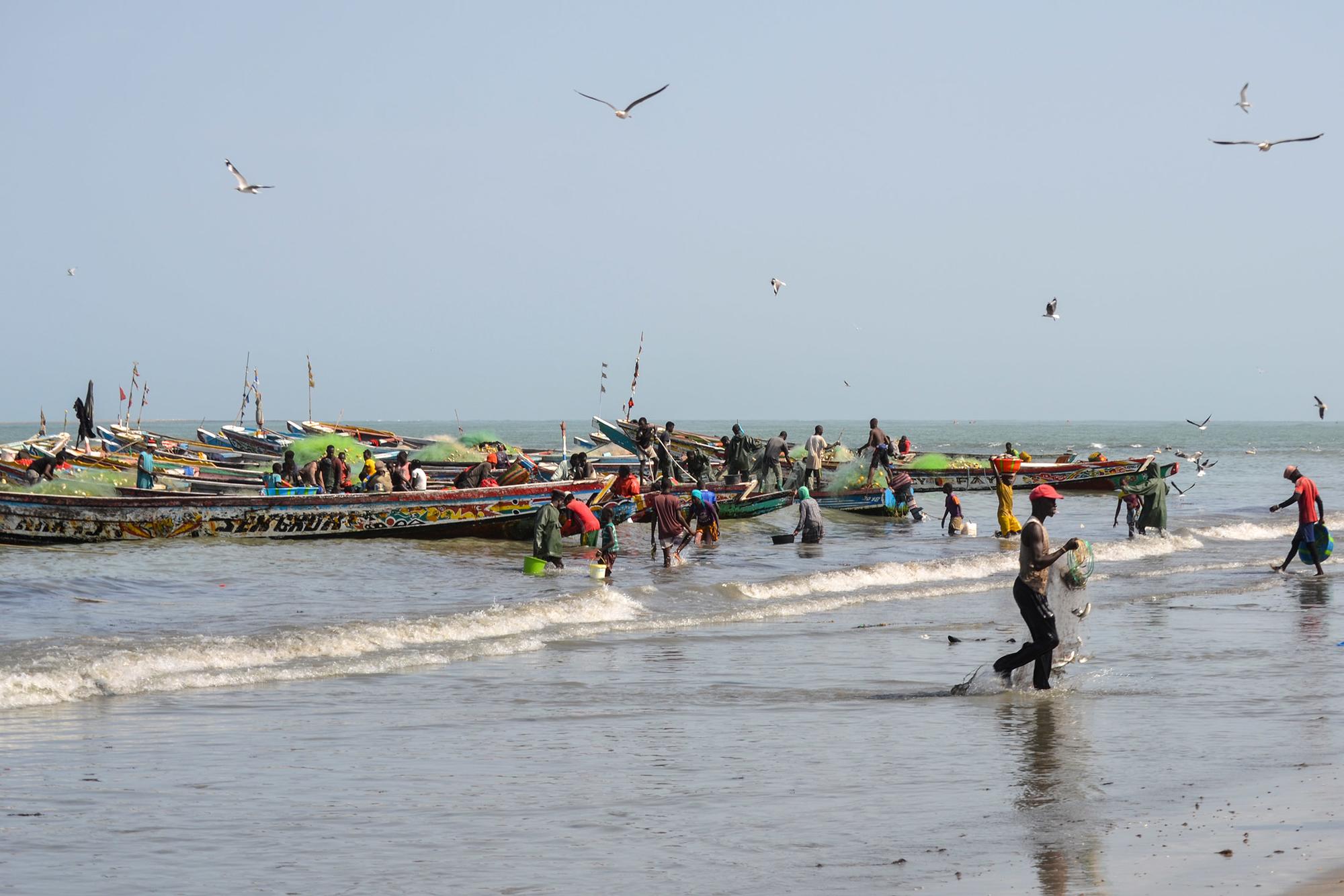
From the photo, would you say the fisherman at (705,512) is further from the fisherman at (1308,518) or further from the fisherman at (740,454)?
the fisherman at (1308,518)

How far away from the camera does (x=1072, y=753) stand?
773cm

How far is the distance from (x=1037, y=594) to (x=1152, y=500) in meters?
16.8

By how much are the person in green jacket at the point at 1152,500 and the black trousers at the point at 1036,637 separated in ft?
53.8

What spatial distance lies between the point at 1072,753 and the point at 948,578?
44.5ft

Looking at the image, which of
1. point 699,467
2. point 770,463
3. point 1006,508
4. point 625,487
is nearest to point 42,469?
point 625,487

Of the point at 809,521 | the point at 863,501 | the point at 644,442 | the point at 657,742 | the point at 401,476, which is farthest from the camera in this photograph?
the point at 863,501

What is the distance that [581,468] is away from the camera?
27.1m

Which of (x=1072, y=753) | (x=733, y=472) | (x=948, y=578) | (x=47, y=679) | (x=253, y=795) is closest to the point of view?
(x=253, y=795)

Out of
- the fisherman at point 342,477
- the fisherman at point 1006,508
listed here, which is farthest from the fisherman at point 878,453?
the fisherman at point 342,477

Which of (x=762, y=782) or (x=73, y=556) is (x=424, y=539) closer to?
(x=73, y=556)

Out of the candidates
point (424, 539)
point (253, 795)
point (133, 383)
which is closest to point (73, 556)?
point (424, 539)

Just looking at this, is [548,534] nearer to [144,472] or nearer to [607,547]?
[607,547]

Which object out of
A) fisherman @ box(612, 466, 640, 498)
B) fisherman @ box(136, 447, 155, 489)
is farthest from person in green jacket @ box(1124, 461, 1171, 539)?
fisherman @ box(136, 447, 155, 489)

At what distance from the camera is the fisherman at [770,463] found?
103 ft
